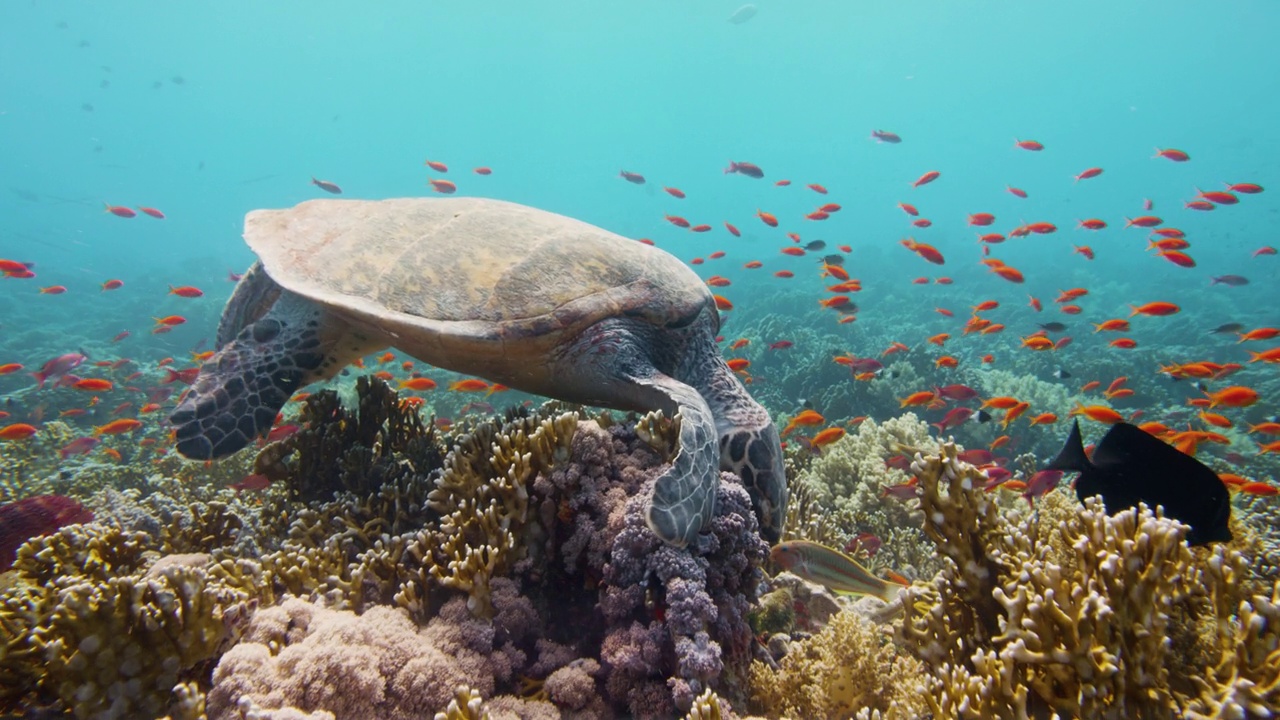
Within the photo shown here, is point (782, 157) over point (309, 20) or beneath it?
beneath

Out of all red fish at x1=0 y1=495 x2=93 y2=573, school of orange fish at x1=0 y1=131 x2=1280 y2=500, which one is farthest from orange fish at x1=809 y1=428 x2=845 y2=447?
red fish at x1=0 y1=495 x2=93 y2=573

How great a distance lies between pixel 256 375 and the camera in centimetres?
410

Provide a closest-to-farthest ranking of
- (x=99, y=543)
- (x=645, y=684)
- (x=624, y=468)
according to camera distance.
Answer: (x=645, y=684), (x=99, y=543), (x=624, y=468)

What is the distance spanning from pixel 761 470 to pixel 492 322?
1908 mm

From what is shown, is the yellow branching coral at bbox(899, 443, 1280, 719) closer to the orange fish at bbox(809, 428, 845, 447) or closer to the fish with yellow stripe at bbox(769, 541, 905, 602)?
the fish with yellow stripe at bbox(769, 541, 905, 602)

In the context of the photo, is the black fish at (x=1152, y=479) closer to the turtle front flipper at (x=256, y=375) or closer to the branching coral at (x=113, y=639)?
the branching coral at (x=113, y=639)

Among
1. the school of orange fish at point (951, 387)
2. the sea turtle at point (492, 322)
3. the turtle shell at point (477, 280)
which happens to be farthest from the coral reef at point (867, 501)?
the turtle shell at point (477, 280)

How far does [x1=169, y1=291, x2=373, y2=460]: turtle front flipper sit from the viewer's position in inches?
152

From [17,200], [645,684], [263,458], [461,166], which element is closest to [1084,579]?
[645,684]

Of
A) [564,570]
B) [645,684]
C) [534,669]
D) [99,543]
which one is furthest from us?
[564,570]

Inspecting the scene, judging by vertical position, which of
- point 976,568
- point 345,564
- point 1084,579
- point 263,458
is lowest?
point 263,458

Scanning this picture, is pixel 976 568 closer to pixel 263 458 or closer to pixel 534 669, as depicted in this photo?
pixel 534 669

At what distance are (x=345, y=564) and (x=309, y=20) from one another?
14348 cm

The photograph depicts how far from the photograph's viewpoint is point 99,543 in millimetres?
2537
